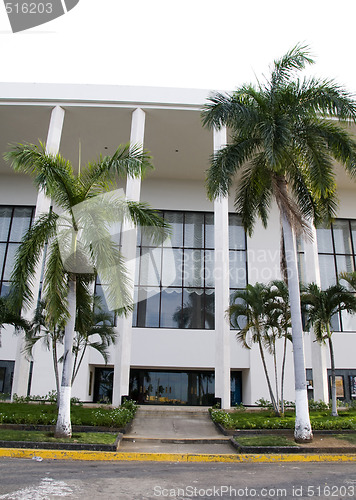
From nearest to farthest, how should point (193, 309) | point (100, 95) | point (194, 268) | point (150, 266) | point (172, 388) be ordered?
point (100, 95), point (172, 388), point (193, 309), point (150, 266), point (194, 268)

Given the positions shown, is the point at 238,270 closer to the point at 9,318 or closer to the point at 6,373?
the point at 9,318

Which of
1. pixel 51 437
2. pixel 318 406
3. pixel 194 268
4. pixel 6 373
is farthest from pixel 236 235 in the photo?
pixel 51 437

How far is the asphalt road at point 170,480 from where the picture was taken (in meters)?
5.27

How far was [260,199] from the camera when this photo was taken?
41.8ft

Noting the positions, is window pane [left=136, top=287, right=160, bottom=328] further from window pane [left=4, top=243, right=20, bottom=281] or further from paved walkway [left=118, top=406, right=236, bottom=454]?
window pane [left=4, top=243, right=20, bottom=281]

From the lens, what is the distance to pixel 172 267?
2573 centimetres

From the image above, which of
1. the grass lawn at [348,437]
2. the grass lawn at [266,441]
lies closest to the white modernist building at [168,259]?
the grass lawn at [348,437]

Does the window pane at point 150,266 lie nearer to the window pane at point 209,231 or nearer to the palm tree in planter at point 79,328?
the window pane at point 209,231

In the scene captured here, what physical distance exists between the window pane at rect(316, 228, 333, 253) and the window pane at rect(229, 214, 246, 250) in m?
5.06

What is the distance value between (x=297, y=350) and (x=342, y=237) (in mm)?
18298

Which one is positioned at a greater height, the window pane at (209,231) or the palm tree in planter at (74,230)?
the window pane at (209,231)

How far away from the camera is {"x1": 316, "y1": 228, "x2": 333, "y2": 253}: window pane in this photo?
26.5 meters

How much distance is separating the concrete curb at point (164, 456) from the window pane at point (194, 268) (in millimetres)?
16852

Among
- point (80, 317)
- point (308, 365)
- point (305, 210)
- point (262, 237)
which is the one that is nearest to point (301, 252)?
point (262, 237)
